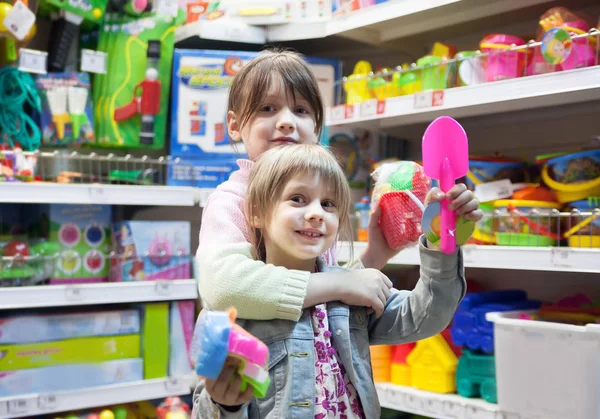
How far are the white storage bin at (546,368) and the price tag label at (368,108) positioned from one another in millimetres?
796

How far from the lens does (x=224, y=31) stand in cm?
258

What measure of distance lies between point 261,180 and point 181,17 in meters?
1.90

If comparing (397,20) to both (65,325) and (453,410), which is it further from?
(65,325)

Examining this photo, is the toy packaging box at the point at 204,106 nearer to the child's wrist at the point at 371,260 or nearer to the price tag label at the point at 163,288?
the price tag label at the point at 163,288

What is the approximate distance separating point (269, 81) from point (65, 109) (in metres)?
1.51

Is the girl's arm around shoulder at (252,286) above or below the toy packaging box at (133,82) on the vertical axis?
below

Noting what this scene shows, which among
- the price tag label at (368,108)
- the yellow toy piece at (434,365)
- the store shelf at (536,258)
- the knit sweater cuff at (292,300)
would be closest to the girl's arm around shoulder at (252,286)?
the knit sweater cuff at (292,300)

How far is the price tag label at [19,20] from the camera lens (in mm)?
2125

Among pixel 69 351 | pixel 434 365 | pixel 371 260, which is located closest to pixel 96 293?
pixel 69 351

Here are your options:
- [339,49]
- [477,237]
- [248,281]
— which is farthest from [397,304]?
[339,49]

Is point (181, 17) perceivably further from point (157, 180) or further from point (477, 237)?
point (477, 237)

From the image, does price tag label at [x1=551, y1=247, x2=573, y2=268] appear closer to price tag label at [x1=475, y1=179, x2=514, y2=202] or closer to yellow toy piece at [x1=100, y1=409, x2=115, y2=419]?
price tag label at [x1=475, y1=179, x2=514, y2=202]

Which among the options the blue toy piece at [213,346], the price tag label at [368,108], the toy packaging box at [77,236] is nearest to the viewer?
the blue toy piece at [213,346]

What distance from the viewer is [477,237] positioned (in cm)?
197
